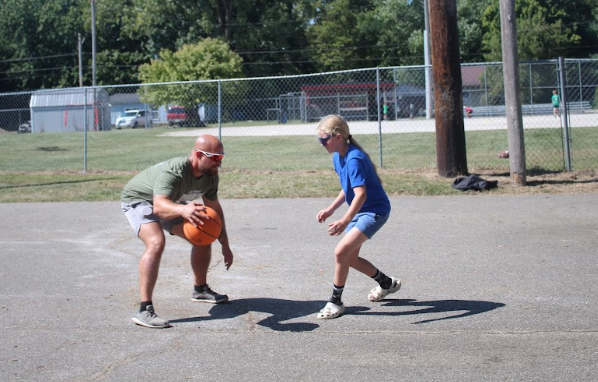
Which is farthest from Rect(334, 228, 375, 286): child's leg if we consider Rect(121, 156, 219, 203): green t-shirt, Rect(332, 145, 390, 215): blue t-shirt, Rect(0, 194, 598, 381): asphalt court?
Rect(121, 156, 219, 203): green t-shirt

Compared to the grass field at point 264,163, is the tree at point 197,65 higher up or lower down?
higher up

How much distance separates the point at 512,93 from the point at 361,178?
801 centimetres

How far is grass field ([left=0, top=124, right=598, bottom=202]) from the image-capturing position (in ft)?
45.8

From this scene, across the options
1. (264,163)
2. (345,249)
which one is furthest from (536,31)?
(345,249)

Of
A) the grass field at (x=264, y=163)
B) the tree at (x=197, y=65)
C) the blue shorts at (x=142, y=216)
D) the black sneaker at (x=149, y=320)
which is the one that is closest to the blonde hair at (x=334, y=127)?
the blue shorts at (x=142, y=216)

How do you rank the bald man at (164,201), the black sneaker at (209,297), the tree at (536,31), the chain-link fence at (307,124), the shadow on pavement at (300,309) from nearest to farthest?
the bald man at (164,201)
the shadow on pavement at (300,309)
the black sneaker at (209,297)
the chain-link fence at (307,124)
the tree at (536,31)

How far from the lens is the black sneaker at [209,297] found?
6.31 metres

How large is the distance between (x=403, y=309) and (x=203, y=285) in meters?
1.73

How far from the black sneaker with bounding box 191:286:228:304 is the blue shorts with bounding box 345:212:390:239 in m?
1.29

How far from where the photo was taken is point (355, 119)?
36188 millimetres

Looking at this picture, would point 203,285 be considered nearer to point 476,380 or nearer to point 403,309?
point 403,309

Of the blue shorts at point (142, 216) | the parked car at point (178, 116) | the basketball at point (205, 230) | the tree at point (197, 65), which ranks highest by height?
the tree at point (197, 65)

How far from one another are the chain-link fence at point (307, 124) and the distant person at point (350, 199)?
A: 9.28 meters

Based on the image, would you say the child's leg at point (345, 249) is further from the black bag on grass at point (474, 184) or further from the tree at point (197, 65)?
the tree at point (197, 65)
